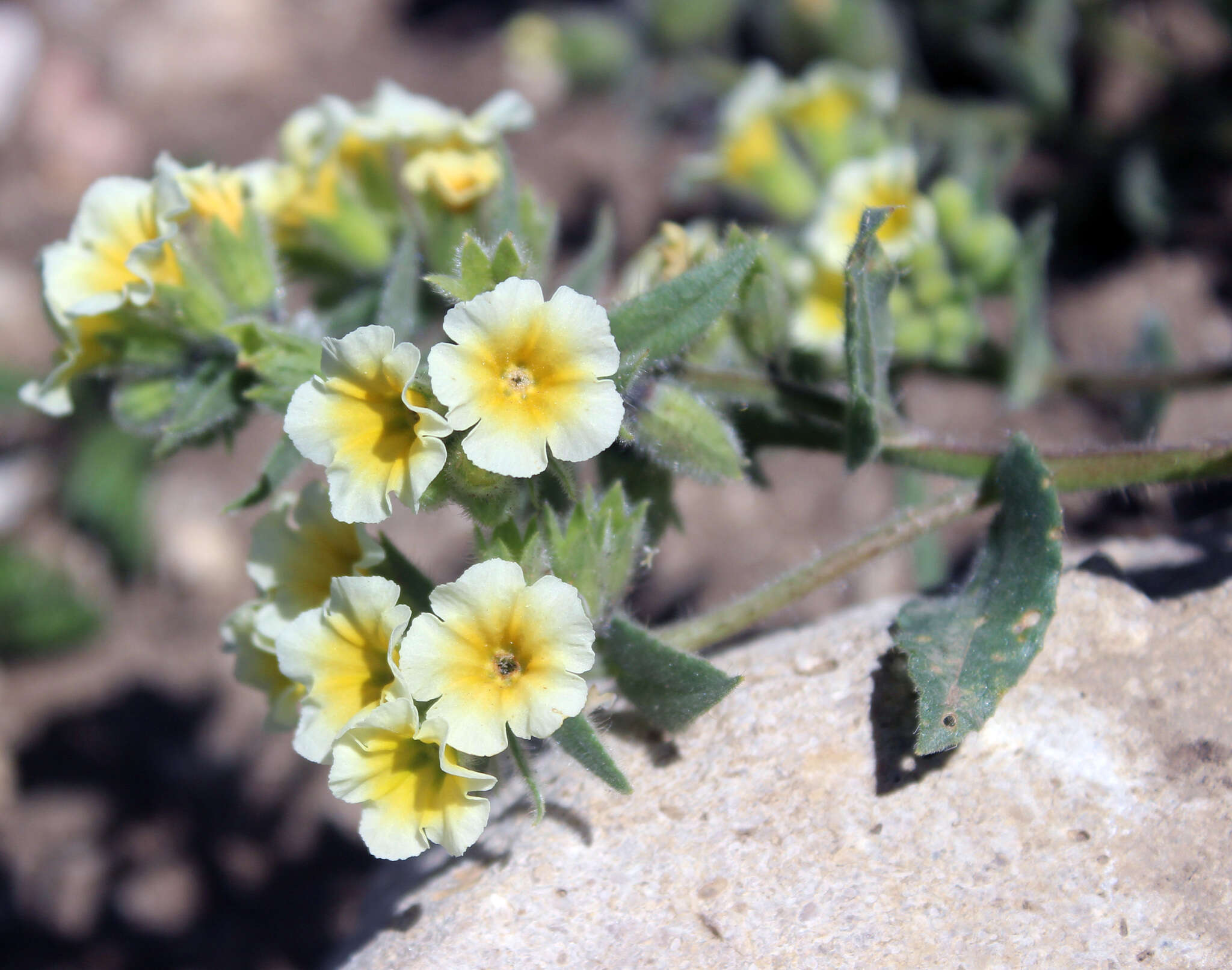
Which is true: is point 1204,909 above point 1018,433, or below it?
below

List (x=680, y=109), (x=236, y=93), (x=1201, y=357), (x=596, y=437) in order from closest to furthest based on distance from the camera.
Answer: (x=596, y=437), (x=1201, y=357), (x=680, y=109), (x=236, y=93)

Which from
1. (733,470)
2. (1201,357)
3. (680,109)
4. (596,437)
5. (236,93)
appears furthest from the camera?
(236,93)

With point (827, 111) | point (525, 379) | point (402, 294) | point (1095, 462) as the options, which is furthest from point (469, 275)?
point (827, 111)

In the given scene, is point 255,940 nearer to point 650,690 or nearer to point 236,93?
point 650,690

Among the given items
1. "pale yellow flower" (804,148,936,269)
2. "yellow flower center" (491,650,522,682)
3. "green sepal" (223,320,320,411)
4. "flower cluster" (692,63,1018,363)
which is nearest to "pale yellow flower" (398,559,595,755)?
"yellow flower center" (491,650,522,682)

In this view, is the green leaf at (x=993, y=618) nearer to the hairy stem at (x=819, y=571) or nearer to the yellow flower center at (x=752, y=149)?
the hairy stem at (x=819, y=571)

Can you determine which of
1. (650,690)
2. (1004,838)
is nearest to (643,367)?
(650,690)

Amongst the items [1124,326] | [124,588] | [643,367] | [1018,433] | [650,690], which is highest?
[643,367]

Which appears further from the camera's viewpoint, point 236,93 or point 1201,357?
point 236,93
